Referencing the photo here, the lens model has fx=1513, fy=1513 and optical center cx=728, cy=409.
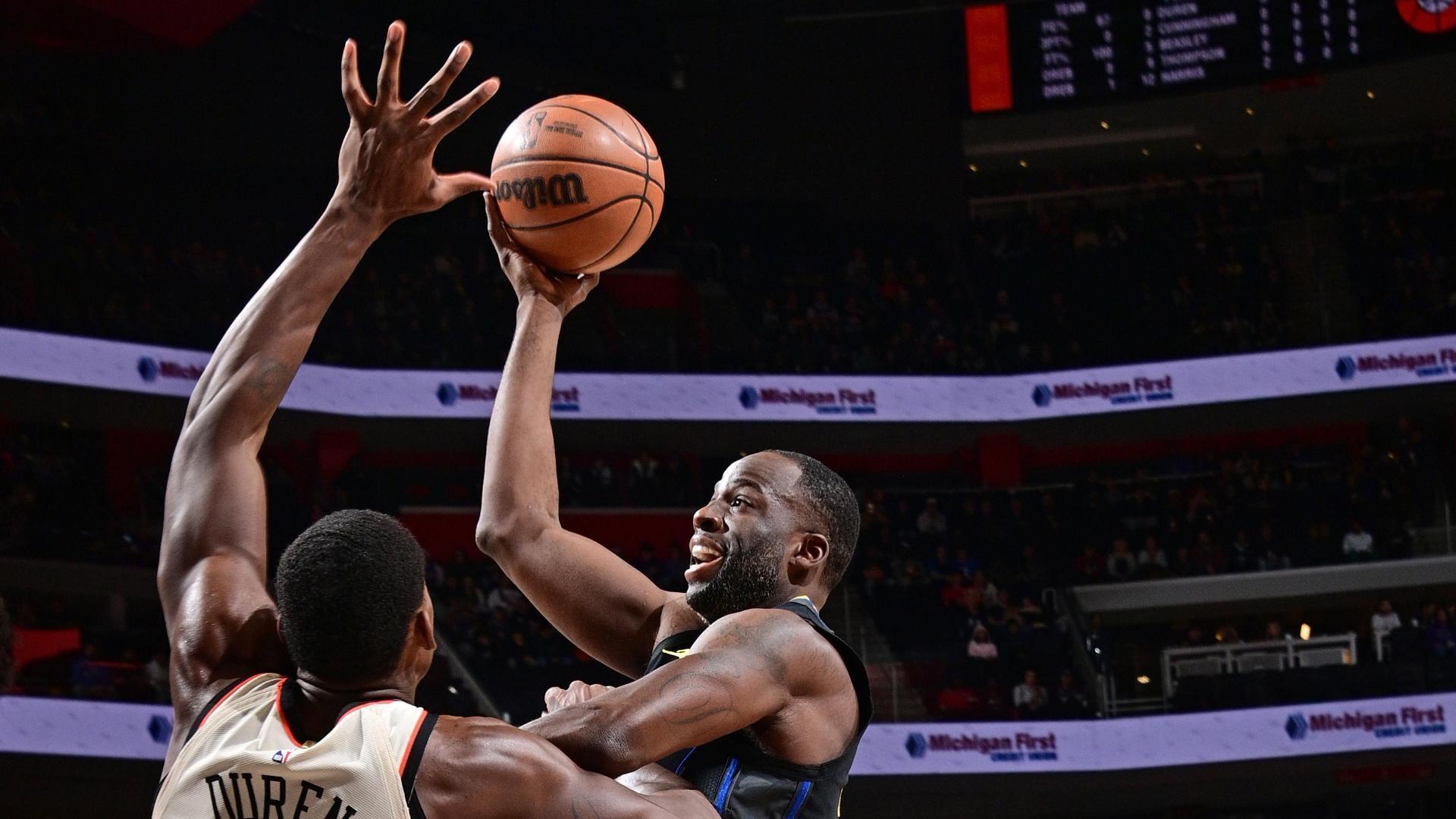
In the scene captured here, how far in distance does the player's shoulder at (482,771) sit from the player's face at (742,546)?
0.98m

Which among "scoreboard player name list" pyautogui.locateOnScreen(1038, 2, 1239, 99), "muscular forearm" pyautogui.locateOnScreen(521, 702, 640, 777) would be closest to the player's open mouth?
"muscular forearm" pyautogui.locateOnScreen(521, 702, 640, 777)

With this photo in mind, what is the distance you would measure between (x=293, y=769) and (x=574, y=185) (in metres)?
1.97

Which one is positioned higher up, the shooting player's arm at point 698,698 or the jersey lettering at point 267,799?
the jersey lettering at point 267,799

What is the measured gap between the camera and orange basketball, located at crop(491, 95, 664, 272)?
3.74 m

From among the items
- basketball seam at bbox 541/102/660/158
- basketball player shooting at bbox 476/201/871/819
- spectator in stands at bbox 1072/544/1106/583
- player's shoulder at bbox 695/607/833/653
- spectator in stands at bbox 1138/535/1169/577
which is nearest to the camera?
basketball player shooting at bbox 476/201/871/819

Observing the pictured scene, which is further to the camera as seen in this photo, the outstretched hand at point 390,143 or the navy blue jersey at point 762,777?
the navy blue jersey at point 762,777

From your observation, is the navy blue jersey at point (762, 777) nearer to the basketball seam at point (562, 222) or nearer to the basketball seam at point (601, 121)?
the basketball seam at point (562, 222)

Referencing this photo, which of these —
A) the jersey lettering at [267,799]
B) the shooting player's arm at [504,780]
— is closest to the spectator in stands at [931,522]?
the shooting player's arm at [504,780]

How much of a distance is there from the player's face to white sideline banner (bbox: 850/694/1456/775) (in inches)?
466

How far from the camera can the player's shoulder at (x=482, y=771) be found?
2.15 meters

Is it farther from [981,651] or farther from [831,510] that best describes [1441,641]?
[831,510]

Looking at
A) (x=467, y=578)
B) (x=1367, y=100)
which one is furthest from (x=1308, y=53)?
(x=467, y=578)

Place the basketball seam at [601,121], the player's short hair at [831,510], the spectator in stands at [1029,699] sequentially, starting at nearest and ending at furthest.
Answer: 1. the player's short hair at [831,510]
2. the basketball seam at [601,121]
3. the spectator in stands at [1029,699]

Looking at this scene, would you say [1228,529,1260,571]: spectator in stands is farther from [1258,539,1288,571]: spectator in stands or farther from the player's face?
the player's face
